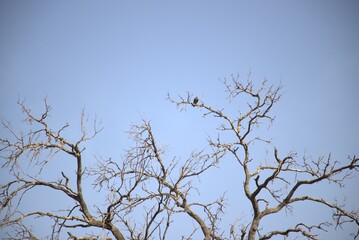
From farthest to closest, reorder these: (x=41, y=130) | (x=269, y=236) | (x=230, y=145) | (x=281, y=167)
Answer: (x=230, y=145)
(x=281, y=167)
(x=269, y=236)
(x=41, y=130)

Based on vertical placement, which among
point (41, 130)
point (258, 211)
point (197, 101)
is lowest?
point (258, 211)

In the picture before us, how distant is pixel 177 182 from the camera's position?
5945 mm

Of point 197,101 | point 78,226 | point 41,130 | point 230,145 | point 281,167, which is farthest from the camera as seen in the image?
point 197,101

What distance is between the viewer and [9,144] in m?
5.46

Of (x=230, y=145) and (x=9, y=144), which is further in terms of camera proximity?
(x=230, y=145)

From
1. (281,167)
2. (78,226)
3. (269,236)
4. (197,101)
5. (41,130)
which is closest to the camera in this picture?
(78,226)

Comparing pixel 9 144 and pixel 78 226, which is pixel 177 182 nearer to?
pixel 78 226

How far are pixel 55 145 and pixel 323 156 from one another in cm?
563

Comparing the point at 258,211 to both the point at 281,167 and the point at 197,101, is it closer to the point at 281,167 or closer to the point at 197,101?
the point at 281,167

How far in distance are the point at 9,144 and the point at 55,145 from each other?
829 millimetres

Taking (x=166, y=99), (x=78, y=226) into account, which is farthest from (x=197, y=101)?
(x=78, y=226)

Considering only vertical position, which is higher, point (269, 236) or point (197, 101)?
point (197, 101)

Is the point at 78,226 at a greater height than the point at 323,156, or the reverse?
the point at 323,156

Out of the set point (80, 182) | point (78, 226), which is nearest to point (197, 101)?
point (80, 182)
